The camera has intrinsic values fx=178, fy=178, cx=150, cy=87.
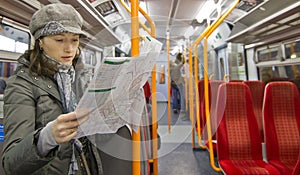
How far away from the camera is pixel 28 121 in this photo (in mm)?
594

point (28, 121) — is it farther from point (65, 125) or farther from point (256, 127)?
point (256, 127)

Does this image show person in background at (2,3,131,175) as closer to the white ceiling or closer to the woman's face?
the woman's face

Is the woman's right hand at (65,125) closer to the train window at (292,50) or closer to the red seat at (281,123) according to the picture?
the red seat at (281,123)

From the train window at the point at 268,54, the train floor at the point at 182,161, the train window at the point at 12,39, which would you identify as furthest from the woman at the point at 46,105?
the train window at the point at 268,54

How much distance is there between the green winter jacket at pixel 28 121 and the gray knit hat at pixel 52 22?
0.16m

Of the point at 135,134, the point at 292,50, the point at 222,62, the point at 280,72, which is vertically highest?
the point at 222,62

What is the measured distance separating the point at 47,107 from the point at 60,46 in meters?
0.25

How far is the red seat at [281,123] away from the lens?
158 cm

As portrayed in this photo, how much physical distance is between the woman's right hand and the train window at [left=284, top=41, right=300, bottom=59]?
402cm

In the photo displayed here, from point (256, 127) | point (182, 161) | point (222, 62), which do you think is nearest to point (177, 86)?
point (256, 127)

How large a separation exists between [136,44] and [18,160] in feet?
2.04

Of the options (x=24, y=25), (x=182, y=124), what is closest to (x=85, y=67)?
(x=182, y=124)

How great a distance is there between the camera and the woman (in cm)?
52

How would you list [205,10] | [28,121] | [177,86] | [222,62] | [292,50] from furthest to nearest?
[222,62] < [205,10] < [292,50] < [177,86] < [28,121]
